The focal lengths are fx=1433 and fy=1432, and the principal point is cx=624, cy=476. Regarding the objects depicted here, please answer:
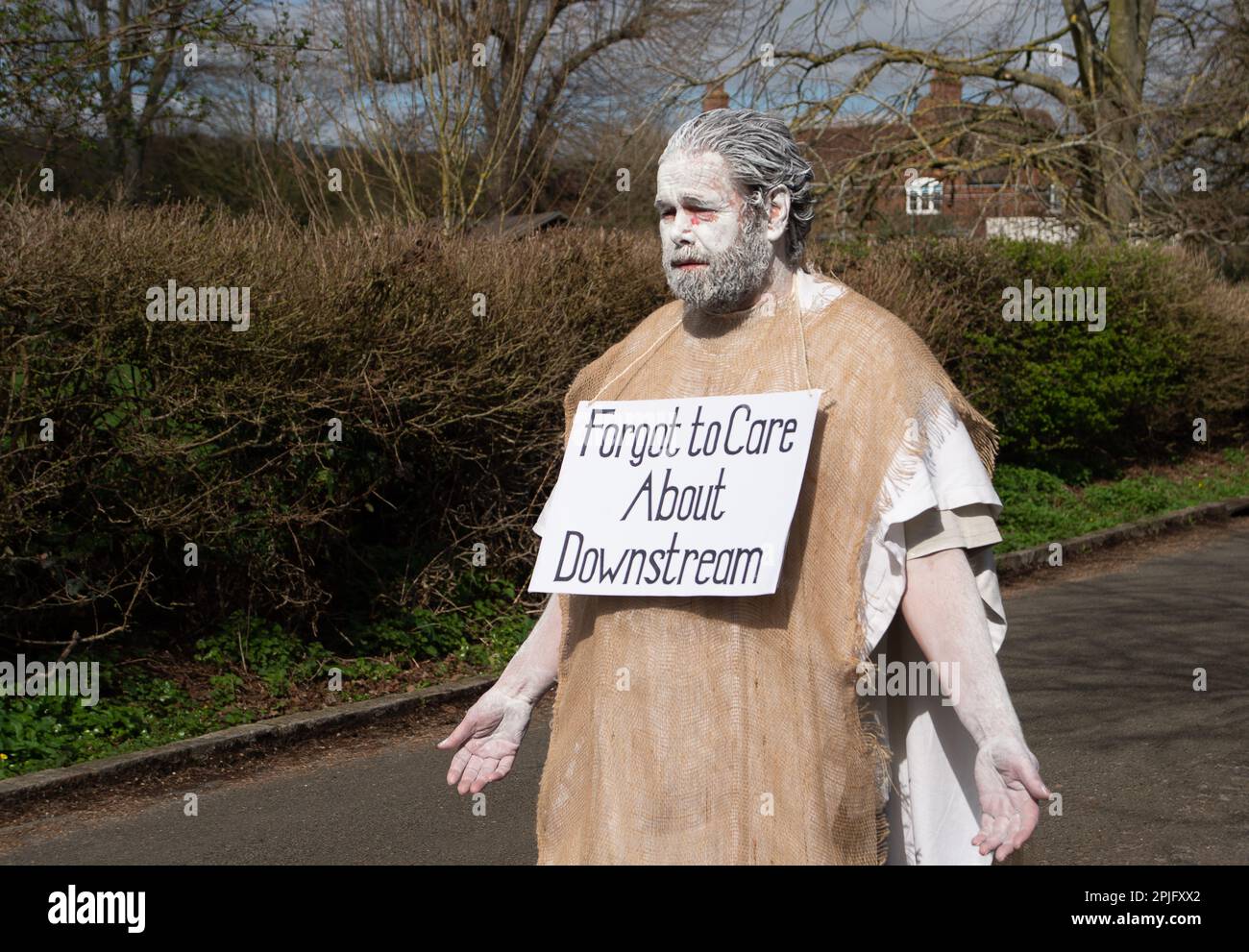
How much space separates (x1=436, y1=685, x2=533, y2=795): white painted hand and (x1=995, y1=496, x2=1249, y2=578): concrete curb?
32.8 feet

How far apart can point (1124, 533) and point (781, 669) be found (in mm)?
13171

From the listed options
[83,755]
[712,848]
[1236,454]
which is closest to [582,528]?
[712,848]

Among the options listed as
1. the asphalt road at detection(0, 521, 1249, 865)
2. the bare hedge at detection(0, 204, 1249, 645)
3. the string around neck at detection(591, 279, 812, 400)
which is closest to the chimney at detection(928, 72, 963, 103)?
the bare hedge at detection(0, 204, 1249, 645)

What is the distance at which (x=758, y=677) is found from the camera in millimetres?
2564

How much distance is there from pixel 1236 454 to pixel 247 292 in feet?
57.1

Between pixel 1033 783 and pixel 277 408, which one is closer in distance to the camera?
pixel 1033 783

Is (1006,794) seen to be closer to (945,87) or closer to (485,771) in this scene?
(485,771)

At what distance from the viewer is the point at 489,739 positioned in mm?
2908

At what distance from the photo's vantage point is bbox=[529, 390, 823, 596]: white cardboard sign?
2.55 m

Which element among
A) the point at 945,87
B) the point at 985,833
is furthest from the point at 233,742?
the point at 945,87

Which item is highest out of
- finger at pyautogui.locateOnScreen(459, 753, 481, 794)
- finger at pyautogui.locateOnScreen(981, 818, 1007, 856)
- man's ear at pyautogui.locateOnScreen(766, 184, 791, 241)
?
man's ear at pyautogui.locateOnScreen(766, 184, 791, 241)

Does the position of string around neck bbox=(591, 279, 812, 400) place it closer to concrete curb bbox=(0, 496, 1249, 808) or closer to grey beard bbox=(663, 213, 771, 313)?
grey beard bbox=(663, 213, 771, 313)
